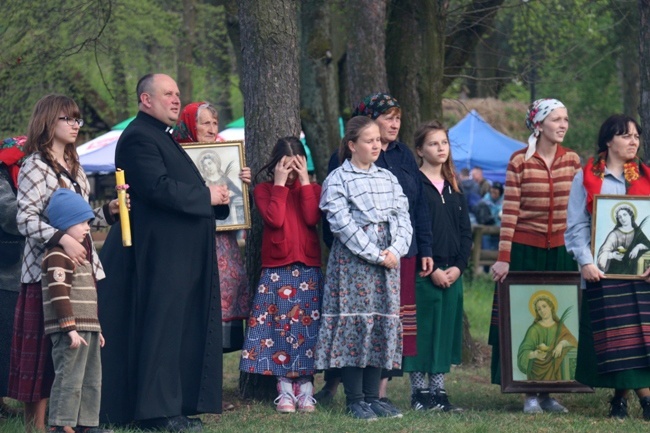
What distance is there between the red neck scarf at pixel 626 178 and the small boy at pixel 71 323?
3.34 metres

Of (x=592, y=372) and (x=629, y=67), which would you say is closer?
(x=592, y=372)

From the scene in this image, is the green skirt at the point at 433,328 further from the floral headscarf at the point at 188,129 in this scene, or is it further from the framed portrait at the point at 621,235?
the floral headscarf at the point at 188,129

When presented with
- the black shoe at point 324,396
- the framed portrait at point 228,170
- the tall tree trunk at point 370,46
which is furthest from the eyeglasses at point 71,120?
the tall tree trunk at point 370,46

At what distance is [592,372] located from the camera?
7750 millimetres

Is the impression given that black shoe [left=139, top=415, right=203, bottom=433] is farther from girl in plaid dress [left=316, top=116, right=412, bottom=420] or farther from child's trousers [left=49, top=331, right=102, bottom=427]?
girl in plaid dress [left=316, top=116, right=412, bottom=420]

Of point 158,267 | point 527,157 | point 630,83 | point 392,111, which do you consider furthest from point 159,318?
point 630,83

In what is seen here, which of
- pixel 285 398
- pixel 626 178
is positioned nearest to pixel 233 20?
pixel 285 398

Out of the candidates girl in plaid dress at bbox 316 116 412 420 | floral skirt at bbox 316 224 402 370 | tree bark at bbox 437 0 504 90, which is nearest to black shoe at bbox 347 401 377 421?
girl in plaid dress at bbox 316 116 412 420

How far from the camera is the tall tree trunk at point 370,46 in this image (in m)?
10.6

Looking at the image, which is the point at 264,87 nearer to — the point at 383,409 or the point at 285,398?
the point at 285,398

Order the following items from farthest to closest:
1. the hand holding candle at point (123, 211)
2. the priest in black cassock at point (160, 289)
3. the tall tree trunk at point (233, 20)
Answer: the tall tree trunk at point (233, 20)
the priest in black cassock at point (160, 289)
the hand holding candle at point (123, 211)

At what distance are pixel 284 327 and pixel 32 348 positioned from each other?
5.94ft

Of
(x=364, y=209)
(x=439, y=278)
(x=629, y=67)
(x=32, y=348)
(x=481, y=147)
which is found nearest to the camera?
(x=32, y=348)

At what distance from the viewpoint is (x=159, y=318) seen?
6.94 metres
